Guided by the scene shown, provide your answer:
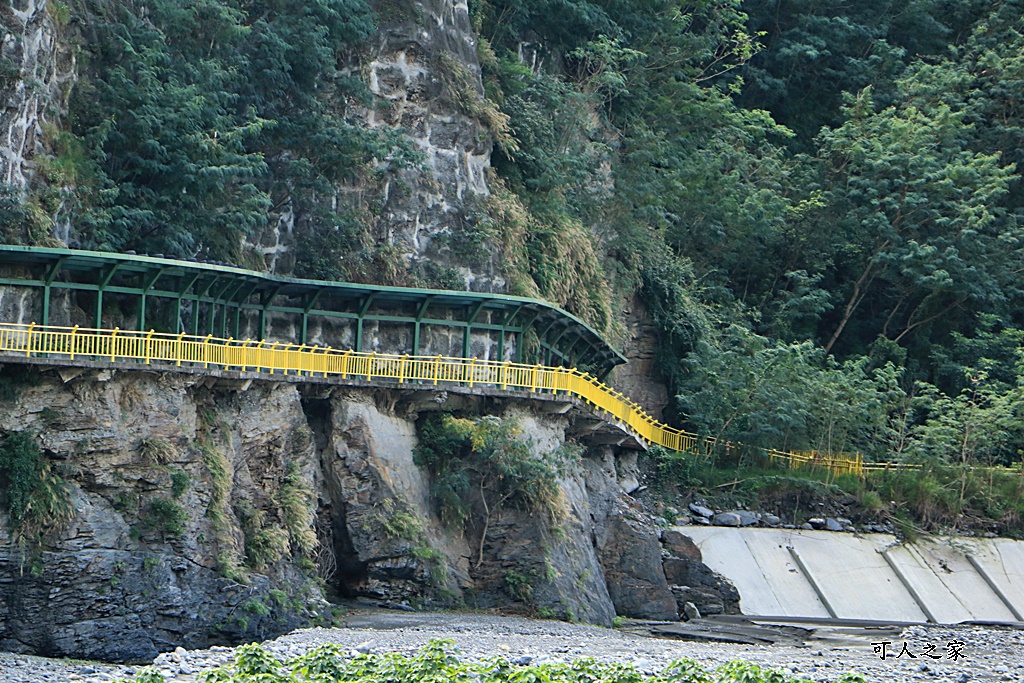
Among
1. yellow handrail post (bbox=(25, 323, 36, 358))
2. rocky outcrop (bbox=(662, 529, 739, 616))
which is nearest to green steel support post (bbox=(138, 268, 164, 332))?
yellow handrail post (bbox=(25, 323, 36, 358))

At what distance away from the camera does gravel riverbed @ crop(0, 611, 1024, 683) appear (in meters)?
34.0

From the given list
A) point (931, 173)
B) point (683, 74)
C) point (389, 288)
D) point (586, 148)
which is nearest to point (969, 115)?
point (931, 173)

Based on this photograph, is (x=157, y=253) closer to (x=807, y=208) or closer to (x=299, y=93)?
(x=299, y=93)

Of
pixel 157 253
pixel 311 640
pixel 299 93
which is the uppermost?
pixel 299 93

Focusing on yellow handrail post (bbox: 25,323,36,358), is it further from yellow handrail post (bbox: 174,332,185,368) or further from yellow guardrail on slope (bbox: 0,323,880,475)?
yellow handrail post (bbox: 174,332,185,368)

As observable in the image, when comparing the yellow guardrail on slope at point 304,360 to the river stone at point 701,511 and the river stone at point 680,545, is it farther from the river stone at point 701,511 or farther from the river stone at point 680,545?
the river stone at point 680,545

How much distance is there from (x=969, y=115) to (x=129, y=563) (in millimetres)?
47114

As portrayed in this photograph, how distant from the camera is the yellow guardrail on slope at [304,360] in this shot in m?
38.6

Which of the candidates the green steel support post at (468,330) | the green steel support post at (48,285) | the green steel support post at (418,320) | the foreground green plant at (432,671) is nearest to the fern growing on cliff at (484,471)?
the green steel support post at (418,320)

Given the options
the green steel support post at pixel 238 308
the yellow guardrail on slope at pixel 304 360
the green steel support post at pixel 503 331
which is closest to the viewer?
the yellow guardrail on slope at pixel 304 360

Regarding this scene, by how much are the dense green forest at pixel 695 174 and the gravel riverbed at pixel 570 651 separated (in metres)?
12.4

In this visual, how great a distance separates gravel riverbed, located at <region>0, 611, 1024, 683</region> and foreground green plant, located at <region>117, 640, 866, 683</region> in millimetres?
1293

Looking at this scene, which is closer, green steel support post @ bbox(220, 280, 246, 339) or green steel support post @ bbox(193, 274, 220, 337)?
green steel support post @ bbox(193, 274, 220, 337)

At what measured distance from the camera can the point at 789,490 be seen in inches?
2242
